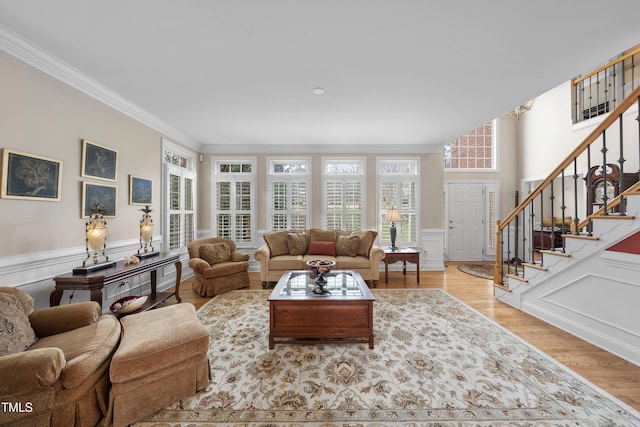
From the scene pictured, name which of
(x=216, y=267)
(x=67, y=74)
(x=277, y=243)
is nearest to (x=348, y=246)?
(x=277, y=243)

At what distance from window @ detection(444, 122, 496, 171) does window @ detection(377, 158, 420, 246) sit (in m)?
2.09

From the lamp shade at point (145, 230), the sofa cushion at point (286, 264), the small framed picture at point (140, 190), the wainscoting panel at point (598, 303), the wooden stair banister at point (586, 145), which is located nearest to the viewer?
the wainscoting panel at point (598, 303)

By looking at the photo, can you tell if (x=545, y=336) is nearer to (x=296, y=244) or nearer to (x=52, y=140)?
(x=296, y=244)

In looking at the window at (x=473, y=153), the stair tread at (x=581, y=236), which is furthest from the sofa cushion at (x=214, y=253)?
the window at (x=473, y=153)

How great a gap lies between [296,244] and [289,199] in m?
1.21

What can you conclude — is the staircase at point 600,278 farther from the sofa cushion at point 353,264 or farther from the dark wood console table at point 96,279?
the dark wood console table at point 96,279

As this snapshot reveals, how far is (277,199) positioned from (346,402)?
443 cm

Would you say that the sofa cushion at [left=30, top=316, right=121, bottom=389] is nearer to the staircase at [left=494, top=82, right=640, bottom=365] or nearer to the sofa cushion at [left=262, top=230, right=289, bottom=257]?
the sofa cushion at [left=262, top=230, right=289, bottom=257]

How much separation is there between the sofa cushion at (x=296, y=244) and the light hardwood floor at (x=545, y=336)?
903 millimetres

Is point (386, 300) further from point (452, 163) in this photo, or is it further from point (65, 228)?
point (452, 163)

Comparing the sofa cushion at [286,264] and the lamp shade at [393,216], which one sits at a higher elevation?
the lamp shade at [393,216]

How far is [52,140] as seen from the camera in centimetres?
252

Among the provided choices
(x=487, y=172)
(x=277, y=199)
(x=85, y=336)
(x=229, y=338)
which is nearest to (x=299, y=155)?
(x=277, y=199)

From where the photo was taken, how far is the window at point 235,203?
18.8 feet
